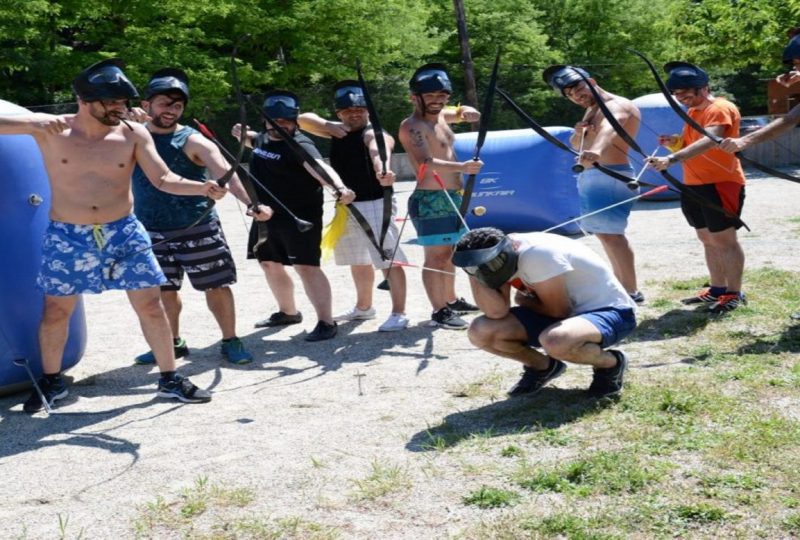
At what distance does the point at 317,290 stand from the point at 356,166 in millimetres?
886

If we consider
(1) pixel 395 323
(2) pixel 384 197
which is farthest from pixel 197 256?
(1) pixel 395 323

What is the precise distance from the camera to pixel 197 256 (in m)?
5.89

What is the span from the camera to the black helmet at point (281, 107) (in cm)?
632

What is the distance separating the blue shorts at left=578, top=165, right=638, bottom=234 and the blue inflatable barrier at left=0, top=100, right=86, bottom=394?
137 inches

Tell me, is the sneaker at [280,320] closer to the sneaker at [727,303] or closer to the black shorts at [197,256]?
the black shorts at [197,256]

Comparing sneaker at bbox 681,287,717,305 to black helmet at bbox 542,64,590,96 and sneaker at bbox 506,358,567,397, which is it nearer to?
black helmet at bbox 542,64,590,96

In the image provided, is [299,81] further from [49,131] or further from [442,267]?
[49,131]

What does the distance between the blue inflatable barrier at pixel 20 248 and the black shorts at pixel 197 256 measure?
2.54 ft

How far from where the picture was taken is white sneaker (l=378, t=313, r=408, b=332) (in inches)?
263

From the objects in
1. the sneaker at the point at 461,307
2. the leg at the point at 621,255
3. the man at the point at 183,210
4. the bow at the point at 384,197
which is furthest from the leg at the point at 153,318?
the leg at the point at 621,255

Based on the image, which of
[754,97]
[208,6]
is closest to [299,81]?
[208,6]

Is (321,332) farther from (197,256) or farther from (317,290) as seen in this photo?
(197,256)

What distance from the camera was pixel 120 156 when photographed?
4.98 meters

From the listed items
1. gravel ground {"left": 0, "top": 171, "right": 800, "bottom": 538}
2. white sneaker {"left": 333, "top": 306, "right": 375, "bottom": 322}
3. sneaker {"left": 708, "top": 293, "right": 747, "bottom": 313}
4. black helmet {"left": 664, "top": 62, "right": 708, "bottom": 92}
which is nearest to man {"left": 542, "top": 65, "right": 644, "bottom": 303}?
black helmet {"left": 664, "top": 62, "right": 708, "bottom": 92}
